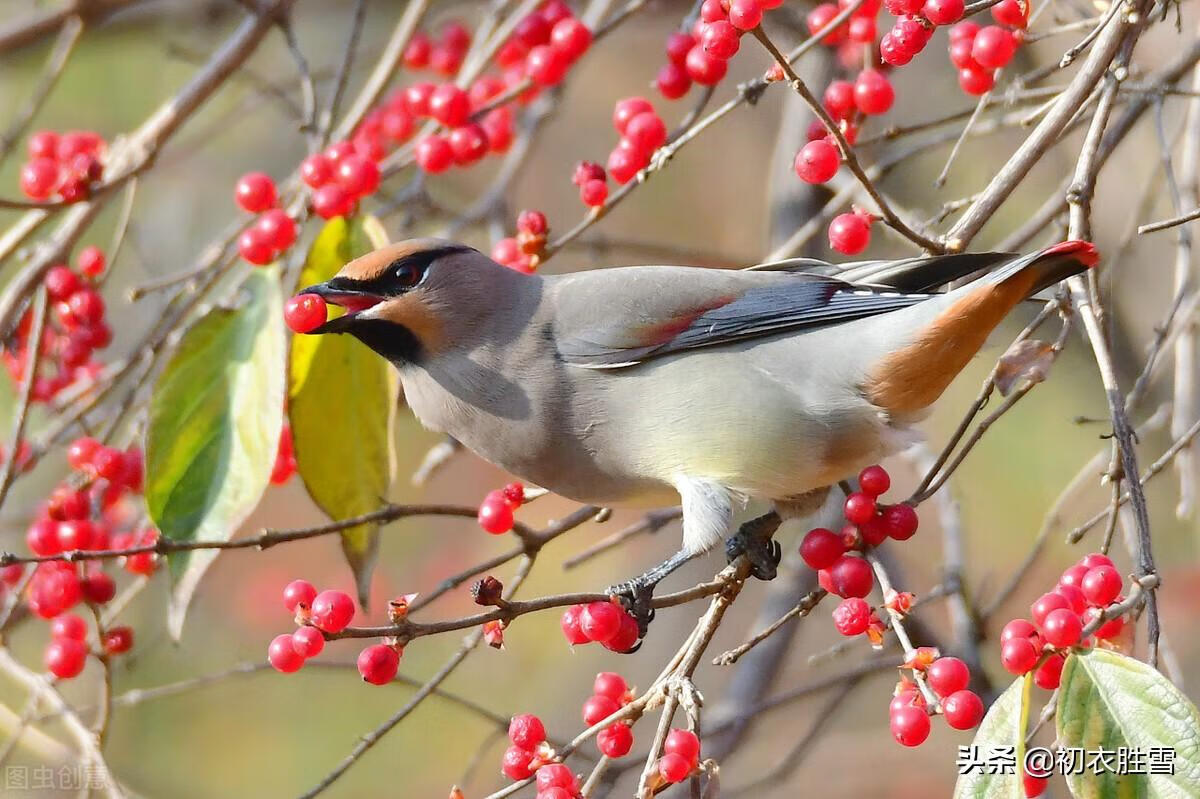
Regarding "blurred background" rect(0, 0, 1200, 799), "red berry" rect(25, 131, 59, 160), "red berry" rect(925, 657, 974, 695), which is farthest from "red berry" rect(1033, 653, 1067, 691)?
"red berry" rect(25, 131, 59, 160)

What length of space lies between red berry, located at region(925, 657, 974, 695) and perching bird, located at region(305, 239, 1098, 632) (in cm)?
59

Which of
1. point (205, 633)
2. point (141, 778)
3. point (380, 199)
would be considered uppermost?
point (380, 199)

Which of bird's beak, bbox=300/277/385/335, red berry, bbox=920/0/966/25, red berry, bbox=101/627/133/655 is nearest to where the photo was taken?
red berry, bbox=920/0/966/25

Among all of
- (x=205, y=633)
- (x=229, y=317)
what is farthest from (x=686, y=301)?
(x=205, y=633)

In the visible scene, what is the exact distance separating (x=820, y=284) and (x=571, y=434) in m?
0.59

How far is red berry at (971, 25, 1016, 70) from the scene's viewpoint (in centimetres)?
246

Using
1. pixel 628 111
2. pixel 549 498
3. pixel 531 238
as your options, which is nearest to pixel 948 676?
pixel 531 238

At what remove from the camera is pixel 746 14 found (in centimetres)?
224

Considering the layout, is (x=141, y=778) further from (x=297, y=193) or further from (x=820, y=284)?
(x=820, y=284)

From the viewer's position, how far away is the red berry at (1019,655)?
1.82 metres

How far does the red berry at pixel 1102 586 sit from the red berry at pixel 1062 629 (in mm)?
62

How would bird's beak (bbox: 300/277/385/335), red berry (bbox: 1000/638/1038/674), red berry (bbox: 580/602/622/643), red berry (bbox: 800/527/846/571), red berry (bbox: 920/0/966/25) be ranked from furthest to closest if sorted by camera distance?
bird's beak (bbox: 300/277/385/335) → red berry (bbox: 800/527/846/571) → red berry (bbox: 920/0/966/25) → red berry (bbox: 580/602/622/643) → red berry (bbox: 1000/638/1038/674)

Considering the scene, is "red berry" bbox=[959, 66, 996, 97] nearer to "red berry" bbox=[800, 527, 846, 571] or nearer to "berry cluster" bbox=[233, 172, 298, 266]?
"red berry" bbox=[800, 527, 846, 571]

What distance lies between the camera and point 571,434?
2.72 metres
